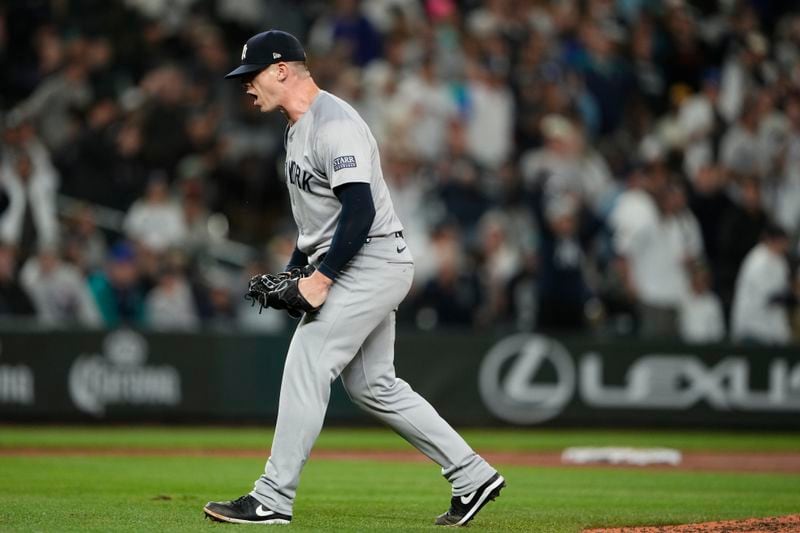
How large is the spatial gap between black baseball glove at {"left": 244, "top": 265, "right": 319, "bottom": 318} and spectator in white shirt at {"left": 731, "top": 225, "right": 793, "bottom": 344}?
9498 mm

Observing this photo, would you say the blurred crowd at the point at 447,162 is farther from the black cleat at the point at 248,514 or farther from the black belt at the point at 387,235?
the black cleat at the point at 248,514

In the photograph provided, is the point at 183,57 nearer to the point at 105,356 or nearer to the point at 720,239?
the point at 105,356

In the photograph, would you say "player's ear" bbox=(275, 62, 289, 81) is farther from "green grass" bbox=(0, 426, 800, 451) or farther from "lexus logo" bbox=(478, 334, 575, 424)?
"lexus logo" bbox=(478, 334, 575, 424)

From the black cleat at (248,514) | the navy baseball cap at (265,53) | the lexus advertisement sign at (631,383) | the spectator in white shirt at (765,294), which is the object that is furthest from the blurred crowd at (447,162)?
the black cleat at (248,514)

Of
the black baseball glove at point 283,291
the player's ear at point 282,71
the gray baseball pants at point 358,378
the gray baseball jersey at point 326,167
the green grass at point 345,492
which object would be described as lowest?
the green grass at point 345,492

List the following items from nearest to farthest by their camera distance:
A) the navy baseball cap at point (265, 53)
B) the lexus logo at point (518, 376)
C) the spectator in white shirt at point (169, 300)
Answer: the navy baseball cap at point (265, 53), the spectator in white shirt at point (169, 300), the lexus logo at point (518, 376)

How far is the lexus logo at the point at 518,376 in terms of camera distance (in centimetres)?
1484

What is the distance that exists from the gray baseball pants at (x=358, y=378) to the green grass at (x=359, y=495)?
0.28 metres

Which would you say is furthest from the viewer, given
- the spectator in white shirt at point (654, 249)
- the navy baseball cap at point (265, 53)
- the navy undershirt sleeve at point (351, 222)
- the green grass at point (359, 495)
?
the spectator in white shirt at point (654, 249)

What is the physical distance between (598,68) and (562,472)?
8.38 m

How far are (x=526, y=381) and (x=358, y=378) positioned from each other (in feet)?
28.3

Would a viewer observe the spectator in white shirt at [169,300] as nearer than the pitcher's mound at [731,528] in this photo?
No

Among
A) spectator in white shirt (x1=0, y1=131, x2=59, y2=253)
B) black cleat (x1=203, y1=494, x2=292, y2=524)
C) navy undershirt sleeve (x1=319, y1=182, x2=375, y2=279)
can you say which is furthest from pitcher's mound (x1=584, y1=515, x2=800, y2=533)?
spectator in white shirt (x1=0, y1=131, x2=59, y2=253)

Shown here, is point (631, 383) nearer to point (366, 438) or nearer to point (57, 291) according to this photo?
point (366, 438)
